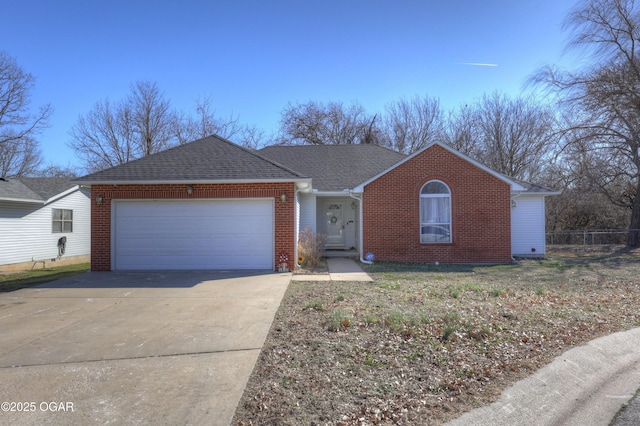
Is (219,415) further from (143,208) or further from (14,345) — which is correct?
(143,208)

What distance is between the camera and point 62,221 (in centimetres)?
1731

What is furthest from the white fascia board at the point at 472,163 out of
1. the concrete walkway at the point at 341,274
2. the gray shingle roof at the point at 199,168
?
the gray shingle roof at the point at 199,168

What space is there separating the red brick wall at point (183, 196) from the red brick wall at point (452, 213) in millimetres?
3521

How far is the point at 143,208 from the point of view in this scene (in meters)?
11.1

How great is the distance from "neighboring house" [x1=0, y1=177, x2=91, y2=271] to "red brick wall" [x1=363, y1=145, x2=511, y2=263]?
1219cm

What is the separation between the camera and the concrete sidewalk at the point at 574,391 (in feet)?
10.6

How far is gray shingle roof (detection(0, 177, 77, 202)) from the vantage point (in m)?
14.2

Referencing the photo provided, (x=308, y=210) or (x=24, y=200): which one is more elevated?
(x=24, y=200)

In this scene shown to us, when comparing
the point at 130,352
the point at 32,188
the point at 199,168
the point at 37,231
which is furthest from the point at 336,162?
the point at 130,352

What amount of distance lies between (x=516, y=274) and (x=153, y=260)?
1070cm

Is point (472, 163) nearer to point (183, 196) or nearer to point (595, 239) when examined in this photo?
point (183, 196)

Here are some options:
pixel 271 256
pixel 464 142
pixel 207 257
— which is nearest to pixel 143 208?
pixel 207 257

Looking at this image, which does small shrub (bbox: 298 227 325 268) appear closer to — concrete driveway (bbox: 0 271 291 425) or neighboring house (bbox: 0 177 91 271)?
concrete driveway (bbox: 0 271 291 425)

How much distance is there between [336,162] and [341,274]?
801 centimetres
